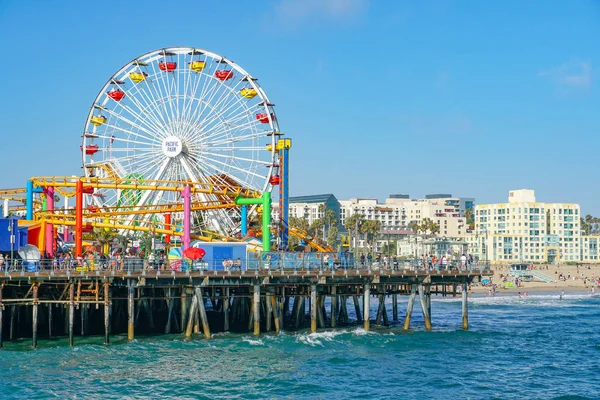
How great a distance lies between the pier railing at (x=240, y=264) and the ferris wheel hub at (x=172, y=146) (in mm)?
17379

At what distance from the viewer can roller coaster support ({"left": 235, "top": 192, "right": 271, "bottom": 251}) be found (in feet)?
205

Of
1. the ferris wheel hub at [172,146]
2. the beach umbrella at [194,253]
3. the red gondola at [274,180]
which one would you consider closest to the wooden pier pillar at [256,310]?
the beach umbrella at [194,253]

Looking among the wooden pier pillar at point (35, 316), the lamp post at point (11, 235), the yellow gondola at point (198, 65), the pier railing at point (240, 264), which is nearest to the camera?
the wooden pier pillar at point (35, 316)

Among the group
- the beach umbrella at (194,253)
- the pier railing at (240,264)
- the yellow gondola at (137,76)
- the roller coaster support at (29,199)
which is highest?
the yellow gondola at (137,76)

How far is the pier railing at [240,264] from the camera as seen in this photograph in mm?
49625

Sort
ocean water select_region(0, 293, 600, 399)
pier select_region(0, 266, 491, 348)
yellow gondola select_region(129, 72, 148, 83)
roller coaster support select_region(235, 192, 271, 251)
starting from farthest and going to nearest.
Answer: yellow gondola select_region(129, 72, 148, 83), roller coaster support select_region(235, 192, 271, 251), pier select_region(0, 266, 491, 348), ocean water select_region(0, 293, 600, 399)

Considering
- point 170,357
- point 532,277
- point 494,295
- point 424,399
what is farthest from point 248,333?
point 532,277

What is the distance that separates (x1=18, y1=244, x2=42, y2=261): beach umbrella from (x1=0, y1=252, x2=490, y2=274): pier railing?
1.10 ft

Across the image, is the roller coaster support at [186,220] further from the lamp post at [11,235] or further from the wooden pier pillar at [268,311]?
the lamp post at [11,235]

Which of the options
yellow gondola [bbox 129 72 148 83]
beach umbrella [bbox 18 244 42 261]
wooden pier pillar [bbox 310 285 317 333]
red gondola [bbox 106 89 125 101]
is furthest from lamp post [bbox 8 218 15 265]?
yellow gondola [bbox 129 72 148 83]

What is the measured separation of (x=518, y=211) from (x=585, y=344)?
147 metres

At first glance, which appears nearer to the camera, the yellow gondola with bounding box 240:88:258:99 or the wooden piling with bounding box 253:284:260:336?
the wooden piling with bounding box 253:284:260:336

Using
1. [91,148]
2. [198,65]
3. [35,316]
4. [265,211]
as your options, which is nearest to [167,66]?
[198,65]

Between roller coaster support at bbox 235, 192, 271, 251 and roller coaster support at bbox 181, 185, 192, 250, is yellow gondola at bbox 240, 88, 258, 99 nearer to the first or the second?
roller coaster support at bbox 235, 192, 271, 251
